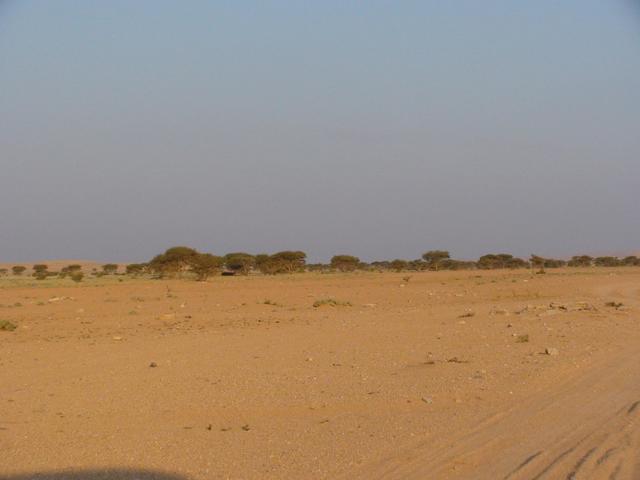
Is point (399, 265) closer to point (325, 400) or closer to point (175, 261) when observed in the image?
point (175, 261)

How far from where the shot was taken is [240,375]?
1235cm

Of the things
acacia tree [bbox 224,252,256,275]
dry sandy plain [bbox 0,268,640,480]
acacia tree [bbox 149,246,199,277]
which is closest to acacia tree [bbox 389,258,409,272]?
acacia tree [bbox 224,252,256,275]

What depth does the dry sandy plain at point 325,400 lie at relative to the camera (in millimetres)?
7422

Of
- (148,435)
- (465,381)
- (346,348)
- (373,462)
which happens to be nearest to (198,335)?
(346,348)

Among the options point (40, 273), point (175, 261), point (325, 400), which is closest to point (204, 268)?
point (175, 261)

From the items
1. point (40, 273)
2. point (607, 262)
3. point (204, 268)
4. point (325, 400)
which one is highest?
point (607, 262)

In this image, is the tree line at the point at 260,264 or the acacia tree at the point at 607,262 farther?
the acacia tree at the point at 607,262

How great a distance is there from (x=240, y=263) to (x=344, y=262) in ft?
60.6

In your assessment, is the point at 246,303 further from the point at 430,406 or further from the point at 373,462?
the point at 373,462

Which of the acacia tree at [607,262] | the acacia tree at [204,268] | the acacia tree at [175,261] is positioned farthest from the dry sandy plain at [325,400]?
the acacia tree at [607,262]

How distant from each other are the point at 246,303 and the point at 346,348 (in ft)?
48.9

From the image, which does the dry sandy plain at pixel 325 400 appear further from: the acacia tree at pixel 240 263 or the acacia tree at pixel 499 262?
the acacia tree at pixel 499 262

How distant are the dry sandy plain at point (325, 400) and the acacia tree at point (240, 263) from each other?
5303 cm

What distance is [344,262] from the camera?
9131 centimetres
